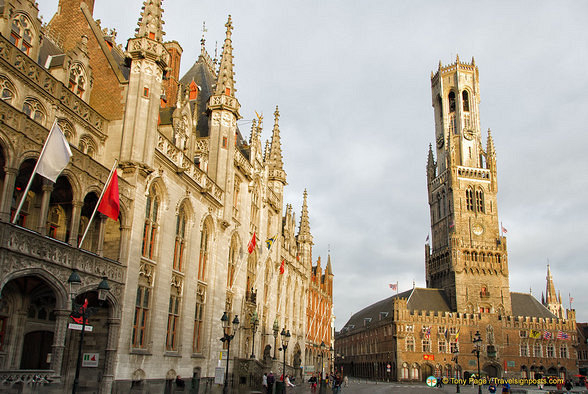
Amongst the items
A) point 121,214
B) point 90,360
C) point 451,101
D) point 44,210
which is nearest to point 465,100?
point 451,101

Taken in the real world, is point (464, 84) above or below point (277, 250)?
above

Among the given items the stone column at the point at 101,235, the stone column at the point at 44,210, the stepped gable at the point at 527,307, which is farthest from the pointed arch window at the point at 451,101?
the stone column at the point at 44,210

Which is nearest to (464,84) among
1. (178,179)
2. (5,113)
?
(178,179)

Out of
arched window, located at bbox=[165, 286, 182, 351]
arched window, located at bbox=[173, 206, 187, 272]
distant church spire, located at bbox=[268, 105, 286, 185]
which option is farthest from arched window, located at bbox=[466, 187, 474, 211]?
arched window, located at bbox=[165, 286, 182, 351]

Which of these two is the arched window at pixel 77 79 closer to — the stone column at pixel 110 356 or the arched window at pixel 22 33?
the arched window at pixel 22 33

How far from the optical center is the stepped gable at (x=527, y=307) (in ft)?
343

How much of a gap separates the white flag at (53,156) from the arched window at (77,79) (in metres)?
6.39

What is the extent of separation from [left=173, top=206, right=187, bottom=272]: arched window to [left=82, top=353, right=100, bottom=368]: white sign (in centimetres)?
764

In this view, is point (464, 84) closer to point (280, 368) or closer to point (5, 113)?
point (280, 368)

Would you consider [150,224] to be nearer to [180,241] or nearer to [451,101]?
[180,241]

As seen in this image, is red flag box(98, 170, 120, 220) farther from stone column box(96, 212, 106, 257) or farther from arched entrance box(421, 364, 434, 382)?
arched entrance box(421, 364, 434, 382)

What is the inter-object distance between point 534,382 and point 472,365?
1110cm

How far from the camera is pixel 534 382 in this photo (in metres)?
92.9

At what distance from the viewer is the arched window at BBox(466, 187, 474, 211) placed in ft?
352
